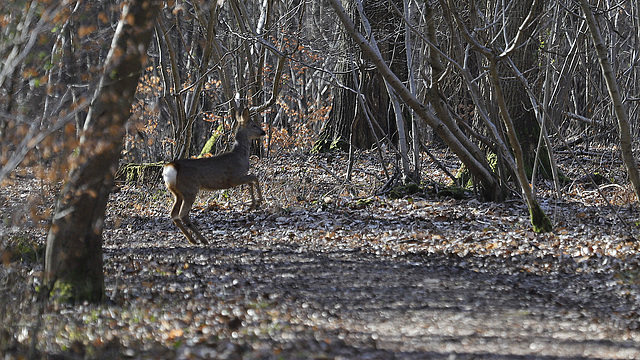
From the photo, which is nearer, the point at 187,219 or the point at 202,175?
the point at 187,219

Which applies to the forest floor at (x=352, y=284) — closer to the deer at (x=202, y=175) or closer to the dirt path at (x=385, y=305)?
the dirt path at (x=385, y=305)

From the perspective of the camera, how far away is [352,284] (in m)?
6.50

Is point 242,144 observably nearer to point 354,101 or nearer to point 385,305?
point 385,305

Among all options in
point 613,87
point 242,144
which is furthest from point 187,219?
point 613,87

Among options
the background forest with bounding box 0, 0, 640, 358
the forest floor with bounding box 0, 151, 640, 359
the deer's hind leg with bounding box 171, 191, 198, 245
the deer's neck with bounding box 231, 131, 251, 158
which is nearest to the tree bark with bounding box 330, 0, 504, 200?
the background forest with bounding box 0, 0, 640, 358

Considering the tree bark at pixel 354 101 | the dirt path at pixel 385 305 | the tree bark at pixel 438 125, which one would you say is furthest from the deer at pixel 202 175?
the tree bark at pixel 354 101

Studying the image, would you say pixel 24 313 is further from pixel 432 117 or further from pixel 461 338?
pixel 432 117

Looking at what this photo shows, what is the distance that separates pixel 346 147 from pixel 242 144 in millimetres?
6279

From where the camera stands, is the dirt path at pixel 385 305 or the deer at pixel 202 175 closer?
the dirt path at pixel 385 305

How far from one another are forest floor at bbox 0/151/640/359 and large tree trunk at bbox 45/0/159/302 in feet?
0.81

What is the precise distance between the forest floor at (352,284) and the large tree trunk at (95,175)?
25 cm

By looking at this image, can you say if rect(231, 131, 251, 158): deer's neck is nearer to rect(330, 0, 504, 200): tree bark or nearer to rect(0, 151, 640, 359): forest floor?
rect(0, 151, 640, 359): forest floor

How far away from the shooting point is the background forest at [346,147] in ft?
15.9

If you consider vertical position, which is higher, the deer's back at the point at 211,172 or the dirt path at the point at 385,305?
the deer's back at the point at 211,172
